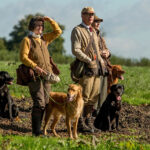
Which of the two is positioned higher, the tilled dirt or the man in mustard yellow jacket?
the man in mustard yellow jacket

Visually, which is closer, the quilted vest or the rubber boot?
the quilted vest

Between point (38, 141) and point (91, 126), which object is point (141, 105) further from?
point (38, 141)

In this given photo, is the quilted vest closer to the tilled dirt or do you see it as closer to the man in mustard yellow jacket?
the man in mustard yellow jacket

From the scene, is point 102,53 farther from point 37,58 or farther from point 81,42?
point 37,58

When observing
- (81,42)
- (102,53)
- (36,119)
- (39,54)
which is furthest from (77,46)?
(36,119)

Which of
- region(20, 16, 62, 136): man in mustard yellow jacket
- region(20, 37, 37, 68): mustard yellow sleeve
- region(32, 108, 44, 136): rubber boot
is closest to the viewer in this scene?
region(20, 37, 37, 68): mustard yellow sleeve

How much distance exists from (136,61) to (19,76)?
87.8 feet

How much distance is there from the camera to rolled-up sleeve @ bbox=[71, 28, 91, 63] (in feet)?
25.3

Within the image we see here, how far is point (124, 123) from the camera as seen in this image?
9.69m

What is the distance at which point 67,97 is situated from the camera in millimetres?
7090

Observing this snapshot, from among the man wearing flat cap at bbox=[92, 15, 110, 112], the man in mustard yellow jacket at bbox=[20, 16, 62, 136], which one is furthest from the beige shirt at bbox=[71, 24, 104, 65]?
the man in mustard yellow jacket at bbox=[20, 16, 62, 136]

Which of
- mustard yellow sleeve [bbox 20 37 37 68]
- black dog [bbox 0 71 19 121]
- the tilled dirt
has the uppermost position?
mustard yellow sleeve [bbox 20 37 37 68]

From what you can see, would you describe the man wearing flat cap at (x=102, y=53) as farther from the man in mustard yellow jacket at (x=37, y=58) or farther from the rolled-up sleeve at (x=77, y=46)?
the man in mustard yellow jacket at (x=37, y=58)

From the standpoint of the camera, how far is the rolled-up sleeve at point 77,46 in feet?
25.3
